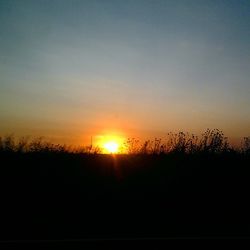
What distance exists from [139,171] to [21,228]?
4.88 m

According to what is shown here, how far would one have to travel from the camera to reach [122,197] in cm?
977

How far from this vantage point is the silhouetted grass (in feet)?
25.7

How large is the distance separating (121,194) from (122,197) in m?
0.19

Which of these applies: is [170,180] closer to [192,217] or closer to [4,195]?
[192,217]

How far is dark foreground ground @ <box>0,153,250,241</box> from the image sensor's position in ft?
25.4

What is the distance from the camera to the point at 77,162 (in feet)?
40.8

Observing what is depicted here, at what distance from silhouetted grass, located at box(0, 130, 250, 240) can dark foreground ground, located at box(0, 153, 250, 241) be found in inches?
0.8

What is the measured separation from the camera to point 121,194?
995 cm

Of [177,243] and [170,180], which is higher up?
[170,180]

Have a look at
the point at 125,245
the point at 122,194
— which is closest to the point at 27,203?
the point at 122,194

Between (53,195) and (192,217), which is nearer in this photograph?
(192,217)

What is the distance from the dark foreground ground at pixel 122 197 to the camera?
7730 mm

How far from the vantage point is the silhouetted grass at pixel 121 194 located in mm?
7832

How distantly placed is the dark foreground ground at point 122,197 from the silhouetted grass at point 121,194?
0.8 inches
